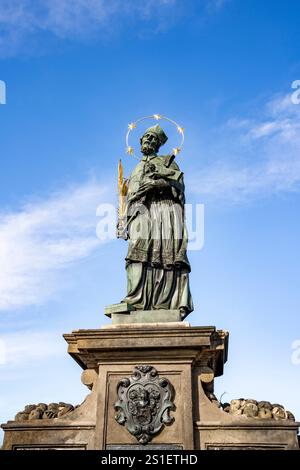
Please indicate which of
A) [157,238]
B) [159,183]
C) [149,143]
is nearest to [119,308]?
[157,238]

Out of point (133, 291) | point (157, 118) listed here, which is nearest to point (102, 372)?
point (133, 291)

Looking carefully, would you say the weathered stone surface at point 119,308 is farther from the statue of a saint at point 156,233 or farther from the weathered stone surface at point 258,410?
the weathered stone surface at point 258,410

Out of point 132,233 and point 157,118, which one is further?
point 157,118

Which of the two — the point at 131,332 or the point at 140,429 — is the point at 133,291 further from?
the point at 140,429

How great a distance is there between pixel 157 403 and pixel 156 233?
3.11 meters

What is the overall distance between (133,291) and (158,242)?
1018 mm

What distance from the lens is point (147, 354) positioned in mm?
8828

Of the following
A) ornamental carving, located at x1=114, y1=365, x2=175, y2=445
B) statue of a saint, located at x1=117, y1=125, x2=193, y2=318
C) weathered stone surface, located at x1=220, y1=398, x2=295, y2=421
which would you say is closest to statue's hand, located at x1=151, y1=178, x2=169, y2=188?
statue of a saint, located at x1=117, y1=125, x2=193, y2=318

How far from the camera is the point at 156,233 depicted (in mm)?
10367

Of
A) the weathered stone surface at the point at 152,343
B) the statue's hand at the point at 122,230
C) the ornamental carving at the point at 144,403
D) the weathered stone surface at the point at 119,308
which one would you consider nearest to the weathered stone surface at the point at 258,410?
the weathered stone surface at the point at 152,343

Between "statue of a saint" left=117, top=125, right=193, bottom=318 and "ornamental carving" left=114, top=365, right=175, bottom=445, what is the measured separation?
1.34 m

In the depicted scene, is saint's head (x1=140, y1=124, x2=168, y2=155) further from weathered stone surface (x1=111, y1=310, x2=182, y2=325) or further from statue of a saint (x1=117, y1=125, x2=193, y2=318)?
weathered stone surface (x1=111, y1=310, x2=182, y2=325)

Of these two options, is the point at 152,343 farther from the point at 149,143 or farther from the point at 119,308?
the point at 149,143
